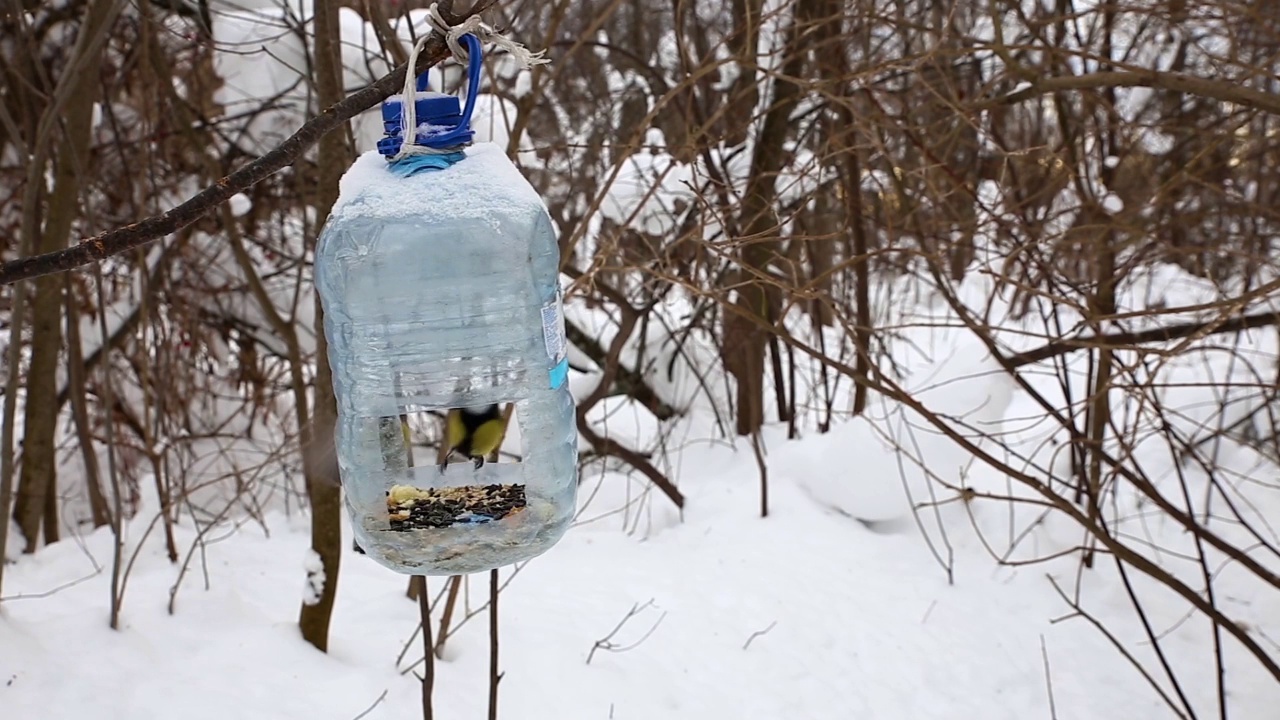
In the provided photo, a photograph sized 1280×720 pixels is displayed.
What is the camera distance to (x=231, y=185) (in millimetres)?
1141

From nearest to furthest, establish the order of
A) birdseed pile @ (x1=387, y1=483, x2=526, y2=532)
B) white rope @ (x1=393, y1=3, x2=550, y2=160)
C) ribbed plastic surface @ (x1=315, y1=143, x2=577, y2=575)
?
1. white rope @ (x1=393, y1=3, x2=550, y2=160)
2. ribbed plastic surface @ (x1=315, y1=143, x2=577, y2=575)
3. birdseed pile @ (x1=387, y1=483, x2=526, y2=532)

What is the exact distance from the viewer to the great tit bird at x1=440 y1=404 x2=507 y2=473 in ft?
4.99

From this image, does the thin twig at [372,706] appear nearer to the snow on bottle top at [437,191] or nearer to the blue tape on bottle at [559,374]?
the blue tape on bottle at [559,374]

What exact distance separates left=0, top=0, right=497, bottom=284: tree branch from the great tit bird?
506 millimetres

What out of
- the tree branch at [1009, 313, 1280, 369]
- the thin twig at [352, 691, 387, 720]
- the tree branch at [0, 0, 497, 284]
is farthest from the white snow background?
the tree branch at [0, 0, 497, 284]

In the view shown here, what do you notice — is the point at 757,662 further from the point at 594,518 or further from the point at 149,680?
the point at 149,680

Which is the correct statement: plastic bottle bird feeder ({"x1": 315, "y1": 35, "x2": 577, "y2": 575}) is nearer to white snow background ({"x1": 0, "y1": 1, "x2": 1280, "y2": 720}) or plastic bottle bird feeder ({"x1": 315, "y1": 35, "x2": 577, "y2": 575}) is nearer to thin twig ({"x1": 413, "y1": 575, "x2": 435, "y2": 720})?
thin twig ({"x1": 413, "y1": 575, "x2": 435, "y2": 720})

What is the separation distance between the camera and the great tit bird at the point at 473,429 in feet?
4.99

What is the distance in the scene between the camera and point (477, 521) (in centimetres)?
129

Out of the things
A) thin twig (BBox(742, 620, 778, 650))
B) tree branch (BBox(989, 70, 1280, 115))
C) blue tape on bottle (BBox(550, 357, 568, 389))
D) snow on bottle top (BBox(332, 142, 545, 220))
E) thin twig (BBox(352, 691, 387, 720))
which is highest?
tree branch (BBox(989, 70, 1280, 115))

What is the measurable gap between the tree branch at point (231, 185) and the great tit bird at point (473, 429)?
19.9 inches

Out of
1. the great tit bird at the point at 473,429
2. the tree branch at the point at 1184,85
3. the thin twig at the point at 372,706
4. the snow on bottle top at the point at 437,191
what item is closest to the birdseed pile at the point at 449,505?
the great tit bird at the point at 473,429

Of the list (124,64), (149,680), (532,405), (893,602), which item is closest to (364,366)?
(532,405)

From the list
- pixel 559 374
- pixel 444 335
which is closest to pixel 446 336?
pixel 444 335
